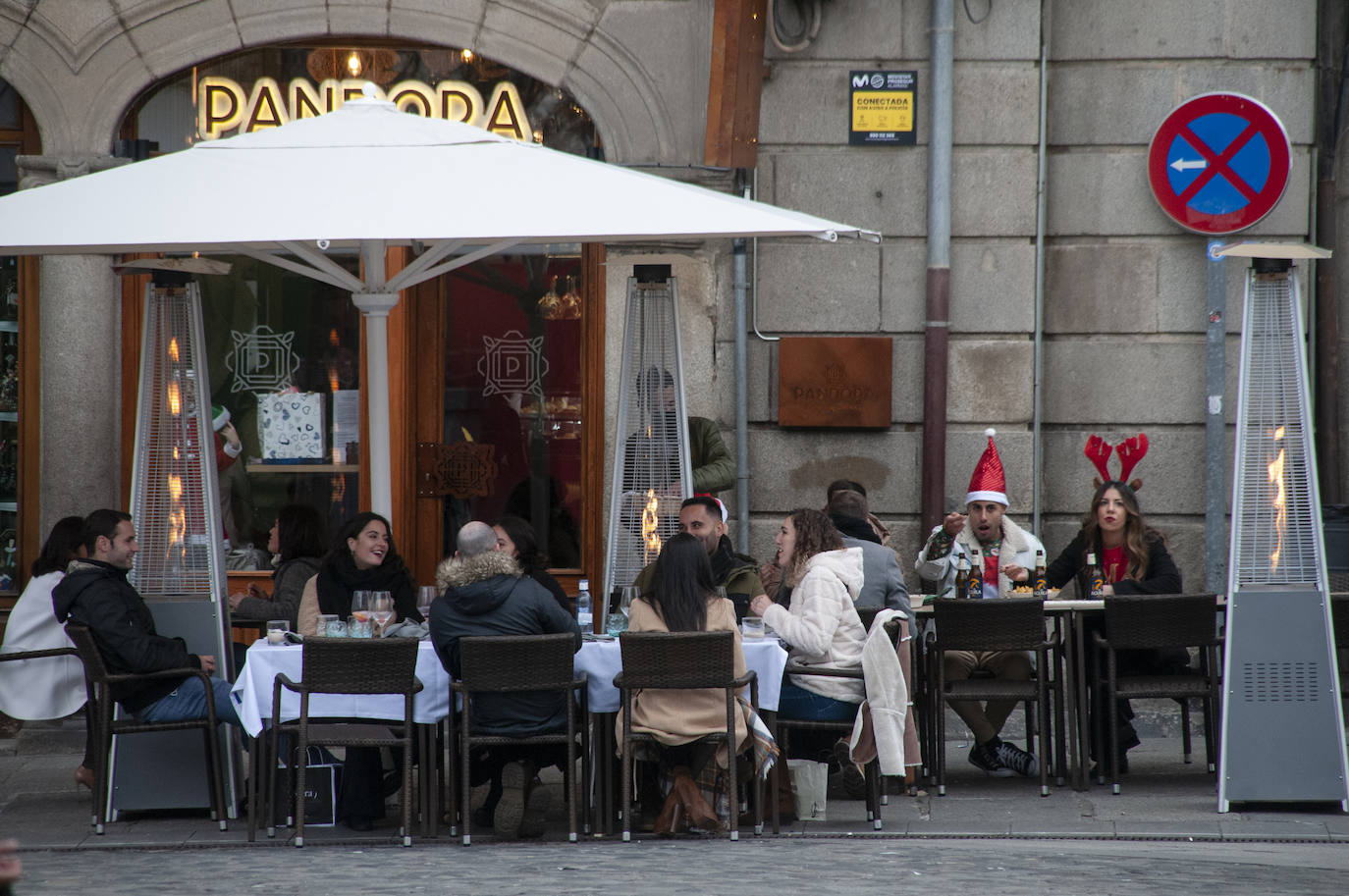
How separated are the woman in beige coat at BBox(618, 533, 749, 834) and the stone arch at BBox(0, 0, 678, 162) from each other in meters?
3.73

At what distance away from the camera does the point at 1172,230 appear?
31.8ft

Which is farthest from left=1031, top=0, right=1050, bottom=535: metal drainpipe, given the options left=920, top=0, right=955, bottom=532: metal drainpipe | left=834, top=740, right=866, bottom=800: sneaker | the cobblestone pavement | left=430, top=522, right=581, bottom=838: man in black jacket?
left=430, top=522, right=581, bottom=838: man in black jacket

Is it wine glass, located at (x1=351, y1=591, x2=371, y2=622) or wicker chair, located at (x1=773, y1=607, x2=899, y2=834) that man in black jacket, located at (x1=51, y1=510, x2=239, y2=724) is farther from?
wicker chair, located at (x1=773, y1=607, x2=899, y2=834)

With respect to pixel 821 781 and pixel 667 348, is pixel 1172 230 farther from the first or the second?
pixel 821 781

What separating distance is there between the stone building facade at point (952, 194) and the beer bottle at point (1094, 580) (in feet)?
5.31

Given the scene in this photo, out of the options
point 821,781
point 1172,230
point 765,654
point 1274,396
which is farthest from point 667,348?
point 1172,230

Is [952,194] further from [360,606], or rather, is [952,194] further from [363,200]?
[360,606]

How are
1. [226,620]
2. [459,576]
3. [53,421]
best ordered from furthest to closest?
[53,421], [226,620], [459,576]

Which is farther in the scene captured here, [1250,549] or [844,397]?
[844,397]

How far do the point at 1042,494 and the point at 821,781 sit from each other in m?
3.33

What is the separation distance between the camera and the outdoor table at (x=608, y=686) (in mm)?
6898

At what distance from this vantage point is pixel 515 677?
6582mm

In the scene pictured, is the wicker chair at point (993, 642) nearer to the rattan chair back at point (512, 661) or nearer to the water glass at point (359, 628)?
the rattan chair back at point (512, 661)

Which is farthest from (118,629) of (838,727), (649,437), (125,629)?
(838,727)
